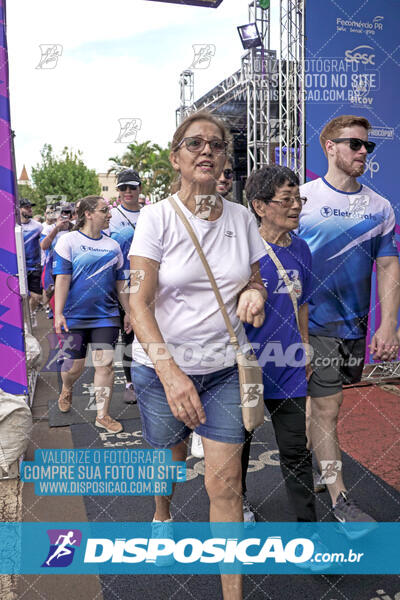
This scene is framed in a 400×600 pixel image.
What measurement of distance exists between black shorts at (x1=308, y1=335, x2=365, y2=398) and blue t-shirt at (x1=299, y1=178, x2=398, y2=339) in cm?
4

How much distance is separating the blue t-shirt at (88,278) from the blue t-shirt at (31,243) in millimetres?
4536

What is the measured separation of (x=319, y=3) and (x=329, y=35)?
29cm

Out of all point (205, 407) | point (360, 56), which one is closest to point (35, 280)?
point (360, 56)

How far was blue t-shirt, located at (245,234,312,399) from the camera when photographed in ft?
8.38

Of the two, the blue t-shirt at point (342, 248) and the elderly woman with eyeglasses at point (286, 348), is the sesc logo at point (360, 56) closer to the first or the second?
the blue t-shirt at point (342, 248)

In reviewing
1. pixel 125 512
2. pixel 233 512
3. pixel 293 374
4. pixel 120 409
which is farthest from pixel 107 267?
pixel 233 512

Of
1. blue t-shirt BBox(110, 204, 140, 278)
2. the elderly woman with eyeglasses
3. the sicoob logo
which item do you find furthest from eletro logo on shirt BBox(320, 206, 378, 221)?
blue t-shirt BBox(110, 204, 140, 278)

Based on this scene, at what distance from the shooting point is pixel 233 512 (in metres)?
2.12

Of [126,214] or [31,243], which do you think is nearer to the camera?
[126,214]

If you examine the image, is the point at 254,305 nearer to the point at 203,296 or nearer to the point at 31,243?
the point at 203,296

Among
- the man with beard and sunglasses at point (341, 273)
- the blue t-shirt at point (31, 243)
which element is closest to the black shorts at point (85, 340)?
the man with beard and sunglasses at point (341, 273)

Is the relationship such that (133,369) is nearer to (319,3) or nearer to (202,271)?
(202,271)

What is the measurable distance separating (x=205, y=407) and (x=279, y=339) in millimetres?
555

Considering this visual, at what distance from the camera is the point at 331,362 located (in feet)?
9.74
